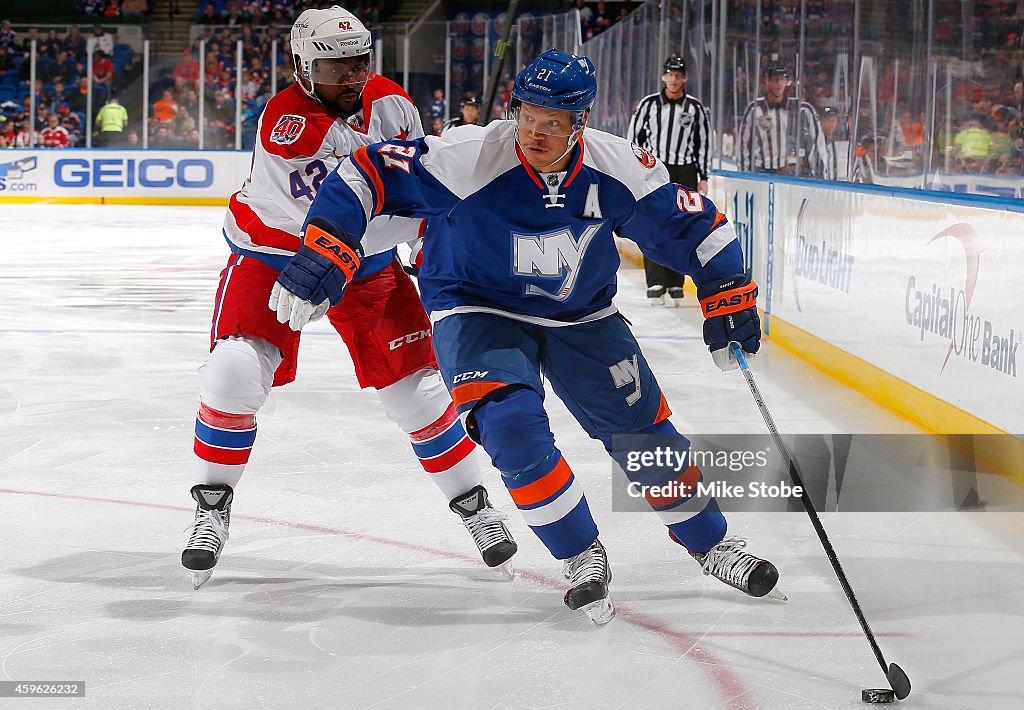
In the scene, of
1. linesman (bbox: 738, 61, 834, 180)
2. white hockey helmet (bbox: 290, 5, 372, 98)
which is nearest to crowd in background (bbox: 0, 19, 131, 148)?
linesman (bbox: 738, 61, 834, 180)

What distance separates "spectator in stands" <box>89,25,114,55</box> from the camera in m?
15.5

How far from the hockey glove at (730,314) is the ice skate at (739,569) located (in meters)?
0.36

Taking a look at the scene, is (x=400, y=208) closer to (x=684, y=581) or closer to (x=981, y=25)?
(x=684, y=581)

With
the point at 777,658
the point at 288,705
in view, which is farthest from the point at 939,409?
the point at 288,705

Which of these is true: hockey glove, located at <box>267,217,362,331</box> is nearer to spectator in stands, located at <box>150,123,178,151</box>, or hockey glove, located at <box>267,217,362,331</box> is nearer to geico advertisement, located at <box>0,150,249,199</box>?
geico advertisement, located at <box>0,150,249,199</box>

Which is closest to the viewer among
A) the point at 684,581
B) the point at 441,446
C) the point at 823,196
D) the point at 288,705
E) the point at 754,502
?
the point at 288,705

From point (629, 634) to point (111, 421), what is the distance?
2.41 m

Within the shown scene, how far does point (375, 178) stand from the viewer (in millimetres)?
2463

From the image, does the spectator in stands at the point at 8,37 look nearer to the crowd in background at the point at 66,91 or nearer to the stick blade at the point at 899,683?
the crowd in background at the point at 66,91

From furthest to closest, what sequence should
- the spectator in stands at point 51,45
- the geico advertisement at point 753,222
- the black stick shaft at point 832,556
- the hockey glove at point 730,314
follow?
the spectator in stands at point 51,45 → the geico advertisement at point 753,222 → the hockey glove at point 730,314 → the black stick shaft at point 832,556

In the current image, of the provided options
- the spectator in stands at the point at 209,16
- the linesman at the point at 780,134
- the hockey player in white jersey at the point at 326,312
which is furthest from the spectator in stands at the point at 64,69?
the hockey player in white jersey at the point at 326,312

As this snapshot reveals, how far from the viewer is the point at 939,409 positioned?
4.06m

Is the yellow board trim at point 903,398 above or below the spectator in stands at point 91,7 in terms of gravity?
below

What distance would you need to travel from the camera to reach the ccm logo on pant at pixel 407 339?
285 cm
